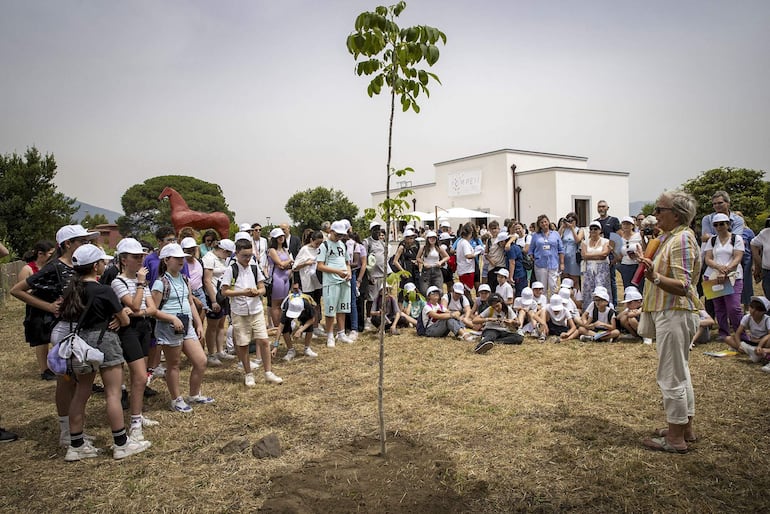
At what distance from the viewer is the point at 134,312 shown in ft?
13.6

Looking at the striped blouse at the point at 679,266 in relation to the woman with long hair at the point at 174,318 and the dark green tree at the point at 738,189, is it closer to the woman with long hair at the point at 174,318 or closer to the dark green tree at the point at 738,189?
the woman with long hair at the point at 174,318

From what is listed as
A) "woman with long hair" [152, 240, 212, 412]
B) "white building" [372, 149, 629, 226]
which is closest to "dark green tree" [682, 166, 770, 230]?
"white building" [372, 149, 629, 226]

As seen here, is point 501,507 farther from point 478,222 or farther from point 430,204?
point 430,204

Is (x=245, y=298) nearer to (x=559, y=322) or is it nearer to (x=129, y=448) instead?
(x=129, y=448)

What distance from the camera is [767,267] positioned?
21.7ft

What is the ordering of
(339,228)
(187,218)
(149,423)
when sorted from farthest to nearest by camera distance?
(187,218)
(339,228)
(149,423)

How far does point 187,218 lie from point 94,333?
7332 millimetres

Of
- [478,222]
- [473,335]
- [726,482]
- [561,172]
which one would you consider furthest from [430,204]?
[726,482]

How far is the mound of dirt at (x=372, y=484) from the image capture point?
320 centimetres

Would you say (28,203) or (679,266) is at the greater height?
(28,203)

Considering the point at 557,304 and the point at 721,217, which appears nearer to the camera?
the point at 721,217

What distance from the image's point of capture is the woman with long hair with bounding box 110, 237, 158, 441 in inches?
163

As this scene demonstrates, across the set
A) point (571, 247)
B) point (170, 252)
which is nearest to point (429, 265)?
point (571, 247)

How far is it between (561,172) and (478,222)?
19.5ft
